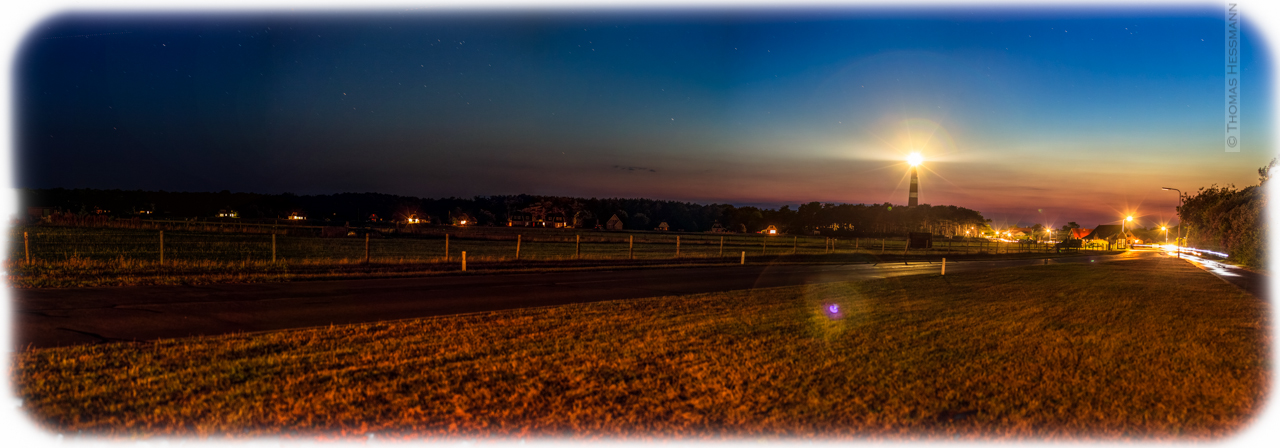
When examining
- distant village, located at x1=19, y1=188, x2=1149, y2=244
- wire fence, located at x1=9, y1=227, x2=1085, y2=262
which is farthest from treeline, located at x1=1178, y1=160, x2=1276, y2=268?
distant village, located at x1=19, y1=188, x2=1149, y2=244

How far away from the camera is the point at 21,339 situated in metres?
7.96

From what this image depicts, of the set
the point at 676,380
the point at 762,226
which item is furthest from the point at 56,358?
the point at 762,226

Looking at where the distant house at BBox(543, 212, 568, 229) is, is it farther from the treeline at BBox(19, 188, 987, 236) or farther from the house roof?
the house roof

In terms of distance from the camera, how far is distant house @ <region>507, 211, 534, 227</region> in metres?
155

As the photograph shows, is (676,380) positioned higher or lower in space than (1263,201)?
lower

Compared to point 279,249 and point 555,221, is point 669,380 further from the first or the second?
point 555,221

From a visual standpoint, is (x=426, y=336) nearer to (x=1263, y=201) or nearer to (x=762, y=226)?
(x=1263, y=201)

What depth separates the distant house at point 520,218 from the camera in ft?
508

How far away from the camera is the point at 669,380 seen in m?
6.29

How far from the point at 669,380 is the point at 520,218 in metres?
156

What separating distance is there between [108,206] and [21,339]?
171768 mm

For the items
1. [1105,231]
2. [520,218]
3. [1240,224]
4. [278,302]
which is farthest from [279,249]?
[1105,231]

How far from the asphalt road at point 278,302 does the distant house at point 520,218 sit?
451 ft

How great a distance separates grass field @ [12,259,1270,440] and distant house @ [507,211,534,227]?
146196 millimetres
